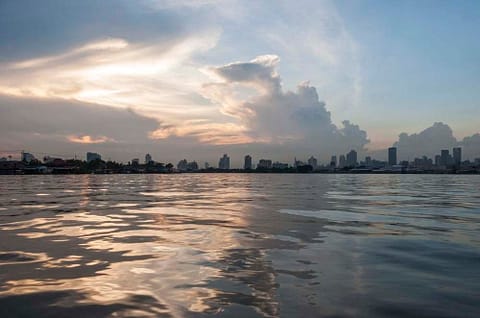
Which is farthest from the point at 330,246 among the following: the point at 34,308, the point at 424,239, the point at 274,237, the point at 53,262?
the point at 34,308

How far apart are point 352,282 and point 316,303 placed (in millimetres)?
1931

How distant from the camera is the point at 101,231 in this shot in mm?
16438

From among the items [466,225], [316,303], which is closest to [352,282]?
[316,303]

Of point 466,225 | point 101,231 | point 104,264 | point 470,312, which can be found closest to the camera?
point 470,312

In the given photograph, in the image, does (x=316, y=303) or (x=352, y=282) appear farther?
(x=352, y=282)

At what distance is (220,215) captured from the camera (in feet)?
75.2

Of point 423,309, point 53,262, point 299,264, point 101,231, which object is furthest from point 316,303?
point 101,231

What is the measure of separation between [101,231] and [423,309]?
41.7ft

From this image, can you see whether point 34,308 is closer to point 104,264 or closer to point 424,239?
point 104,264

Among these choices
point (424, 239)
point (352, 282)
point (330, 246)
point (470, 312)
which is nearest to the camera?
point (470, 312)

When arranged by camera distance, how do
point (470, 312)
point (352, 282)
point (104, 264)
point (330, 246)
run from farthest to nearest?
point (330, 246)
point (104, 264)
point (352, 282)
point (470, 312)

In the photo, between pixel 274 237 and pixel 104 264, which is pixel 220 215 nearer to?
pixel 274 237

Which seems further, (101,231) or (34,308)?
(101,231)

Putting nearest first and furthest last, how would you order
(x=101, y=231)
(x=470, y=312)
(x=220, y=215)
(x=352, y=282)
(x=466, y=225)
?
(x=470, y=312)
(x=352, y=282)
(x=101, y=231)
(x=466, y=225)
(x=220, y=215)
